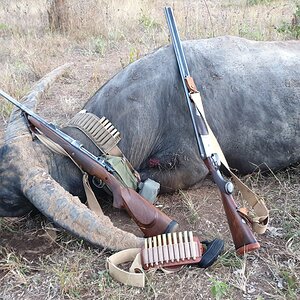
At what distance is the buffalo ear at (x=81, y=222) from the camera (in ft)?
10.3

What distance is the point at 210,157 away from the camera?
353 centimetres

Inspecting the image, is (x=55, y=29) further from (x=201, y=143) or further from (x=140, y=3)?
(x=201, y=143)

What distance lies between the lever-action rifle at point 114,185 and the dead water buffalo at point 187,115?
0.16 m

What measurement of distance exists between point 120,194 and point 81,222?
1.32ft

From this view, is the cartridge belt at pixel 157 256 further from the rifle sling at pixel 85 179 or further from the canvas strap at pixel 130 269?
the rifle sling at pixel 85 179

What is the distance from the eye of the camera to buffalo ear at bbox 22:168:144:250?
3.15m

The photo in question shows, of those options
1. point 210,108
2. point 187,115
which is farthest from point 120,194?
point 210,108

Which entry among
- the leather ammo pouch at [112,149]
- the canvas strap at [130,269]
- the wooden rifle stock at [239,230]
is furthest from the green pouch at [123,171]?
the wooden rifle stock at [239,230]

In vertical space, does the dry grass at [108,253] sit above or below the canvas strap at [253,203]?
below

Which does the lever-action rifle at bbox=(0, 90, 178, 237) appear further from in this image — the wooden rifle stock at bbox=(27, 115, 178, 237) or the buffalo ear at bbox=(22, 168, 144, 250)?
the buffalo ear at bbox=(22, 168, 144, 250)

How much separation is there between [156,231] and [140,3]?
799 cm

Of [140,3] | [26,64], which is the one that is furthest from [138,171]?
[140,3]

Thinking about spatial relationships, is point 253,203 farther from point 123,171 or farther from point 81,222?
point 81,222

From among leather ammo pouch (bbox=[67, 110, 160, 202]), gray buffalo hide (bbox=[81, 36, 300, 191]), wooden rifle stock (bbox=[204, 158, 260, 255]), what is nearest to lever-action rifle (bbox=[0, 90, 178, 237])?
leather ammo pouch (bbox=[67, 110, 160, 202])
